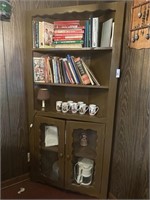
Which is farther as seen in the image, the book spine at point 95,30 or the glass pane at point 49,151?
the glass pane at point 49,151

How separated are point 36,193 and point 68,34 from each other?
1.55 meters

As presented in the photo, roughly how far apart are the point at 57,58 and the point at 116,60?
560mm

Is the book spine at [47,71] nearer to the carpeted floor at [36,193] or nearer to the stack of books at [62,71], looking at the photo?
the stack of books at [62,71]

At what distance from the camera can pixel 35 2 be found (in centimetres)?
163

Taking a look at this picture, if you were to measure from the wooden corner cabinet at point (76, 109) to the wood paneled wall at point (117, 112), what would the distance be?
3.2 inches

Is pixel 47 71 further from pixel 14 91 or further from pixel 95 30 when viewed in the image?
pixel 95 30

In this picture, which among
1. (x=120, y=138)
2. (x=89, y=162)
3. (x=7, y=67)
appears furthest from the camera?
(x=89, y=162)

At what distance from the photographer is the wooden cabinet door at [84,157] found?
5.11ft

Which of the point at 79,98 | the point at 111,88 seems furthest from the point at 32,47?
the point at 111,88

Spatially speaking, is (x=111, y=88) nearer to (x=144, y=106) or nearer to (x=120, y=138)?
(x=144, y=106)

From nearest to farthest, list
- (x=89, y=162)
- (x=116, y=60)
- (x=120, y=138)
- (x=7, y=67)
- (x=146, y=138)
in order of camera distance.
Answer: (x=146, y=138) → (x=116, y=60) → (x=120, y=138) → (x=7, y=67) → (x=89, y=162)

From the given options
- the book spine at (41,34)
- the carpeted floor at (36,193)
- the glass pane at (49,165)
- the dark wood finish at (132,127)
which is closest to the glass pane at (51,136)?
the glass pane at (49,165)

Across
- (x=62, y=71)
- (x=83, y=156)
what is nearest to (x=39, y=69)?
(x=62, y=71)

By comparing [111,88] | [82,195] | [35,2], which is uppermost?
[35,2]
